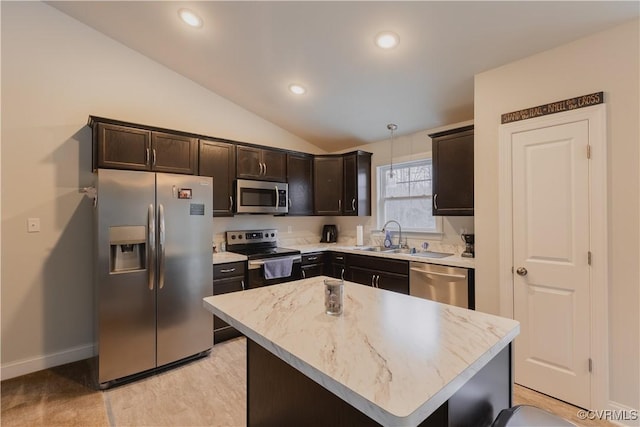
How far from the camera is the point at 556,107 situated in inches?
86.5

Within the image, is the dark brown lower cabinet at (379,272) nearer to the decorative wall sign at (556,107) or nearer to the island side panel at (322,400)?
the decorative wall sign at (556,107)

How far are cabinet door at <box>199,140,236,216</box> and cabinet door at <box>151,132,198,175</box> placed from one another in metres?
0.10

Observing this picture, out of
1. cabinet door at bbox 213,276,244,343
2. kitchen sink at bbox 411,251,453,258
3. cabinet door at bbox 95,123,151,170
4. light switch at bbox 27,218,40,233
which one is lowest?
cabinet door at bbox 213,276,244,343

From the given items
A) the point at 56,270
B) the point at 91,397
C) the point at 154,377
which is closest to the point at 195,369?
the point at 154,377

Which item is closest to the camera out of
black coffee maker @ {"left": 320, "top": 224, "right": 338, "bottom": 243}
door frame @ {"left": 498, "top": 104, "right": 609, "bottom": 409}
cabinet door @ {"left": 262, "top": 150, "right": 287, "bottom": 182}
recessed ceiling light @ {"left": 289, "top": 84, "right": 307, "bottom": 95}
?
door frame @ {"left": 498, "top": 104, "right": 609, "bottom": 409}

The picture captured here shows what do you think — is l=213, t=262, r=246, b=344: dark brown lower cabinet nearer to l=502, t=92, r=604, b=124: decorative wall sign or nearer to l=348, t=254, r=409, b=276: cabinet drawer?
l=348, t=254, r=409, b=276: cabinet drawer

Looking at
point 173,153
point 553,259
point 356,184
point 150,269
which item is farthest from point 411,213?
point 150,269

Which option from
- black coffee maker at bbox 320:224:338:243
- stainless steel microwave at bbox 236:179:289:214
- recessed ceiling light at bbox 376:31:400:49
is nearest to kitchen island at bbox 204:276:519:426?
recessed ceiling light at bbox 376:31:400:49

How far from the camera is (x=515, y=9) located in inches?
77.9

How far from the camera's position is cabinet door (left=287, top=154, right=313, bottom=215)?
4.15 meters

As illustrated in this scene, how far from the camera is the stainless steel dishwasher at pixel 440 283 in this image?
282 cm

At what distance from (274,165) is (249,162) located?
1.17ft

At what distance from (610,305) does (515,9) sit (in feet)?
6.66

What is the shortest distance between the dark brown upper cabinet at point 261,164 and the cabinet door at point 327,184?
553 mm
